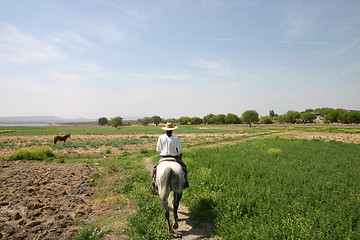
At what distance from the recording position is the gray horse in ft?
19.8

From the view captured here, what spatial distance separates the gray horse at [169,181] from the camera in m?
6.05

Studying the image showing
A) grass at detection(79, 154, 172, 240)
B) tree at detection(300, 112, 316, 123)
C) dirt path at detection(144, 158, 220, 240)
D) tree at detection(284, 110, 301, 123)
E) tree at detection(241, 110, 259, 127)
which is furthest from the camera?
tree at detection(284, 110, 301, 123)

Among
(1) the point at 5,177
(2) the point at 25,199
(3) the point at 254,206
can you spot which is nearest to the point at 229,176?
(3) the point at 254,206

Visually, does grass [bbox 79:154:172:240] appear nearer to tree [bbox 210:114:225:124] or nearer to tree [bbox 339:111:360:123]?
tree [bbox 339:111:360:123]

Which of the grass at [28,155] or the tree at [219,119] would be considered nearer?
the grass at [28,155]

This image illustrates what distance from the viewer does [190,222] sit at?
6.76 metres

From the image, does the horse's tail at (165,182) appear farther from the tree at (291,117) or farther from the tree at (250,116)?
the tree at (291,117)

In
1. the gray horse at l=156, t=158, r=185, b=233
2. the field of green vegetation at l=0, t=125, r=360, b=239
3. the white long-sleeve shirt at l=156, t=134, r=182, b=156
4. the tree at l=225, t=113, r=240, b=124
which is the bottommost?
the field of green vegetation at l=0, t=125, r=360, b=239

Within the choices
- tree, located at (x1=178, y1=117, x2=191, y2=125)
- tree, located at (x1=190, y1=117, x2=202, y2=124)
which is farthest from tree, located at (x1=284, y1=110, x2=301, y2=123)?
tree, located at (x1=178, y1=117, x2=191, y2=125)

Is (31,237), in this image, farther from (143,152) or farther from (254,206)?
(143,152)

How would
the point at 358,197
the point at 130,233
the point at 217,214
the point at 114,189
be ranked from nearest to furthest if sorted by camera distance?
the point at 130,233
the point at 217,214
the point at 358,197
the point at 114,189

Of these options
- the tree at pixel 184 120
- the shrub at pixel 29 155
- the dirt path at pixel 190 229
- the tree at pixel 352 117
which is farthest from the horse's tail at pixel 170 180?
the tree at pixel 184 120

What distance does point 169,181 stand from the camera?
6156 millimetres

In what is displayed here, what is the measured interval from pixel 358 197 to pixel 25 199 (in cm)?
1315
